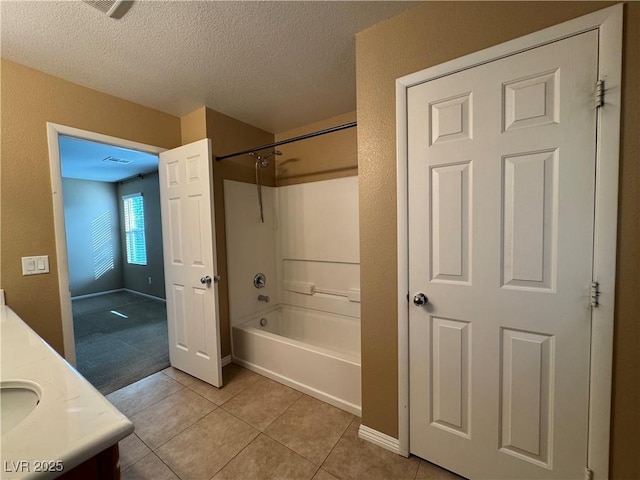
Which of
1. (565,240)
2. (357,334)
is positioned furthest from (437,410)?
(357,334)

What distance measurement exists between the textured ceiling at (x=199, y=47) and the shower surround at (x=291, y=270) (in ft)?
2.81

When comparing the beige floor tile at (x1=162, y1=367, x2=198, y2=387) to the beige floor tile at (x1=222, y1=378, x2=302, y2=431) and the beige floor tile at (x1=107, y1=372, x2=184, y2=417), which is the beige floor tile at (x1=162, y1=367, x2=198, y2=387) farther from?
the beige floor tile at (x1=222, y1=378, x2=302, y2=431)

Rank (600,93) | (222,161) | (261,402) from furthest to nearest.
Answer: (222,161), (261,402), (600,93)

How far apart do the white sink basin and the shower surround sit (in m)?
1.51

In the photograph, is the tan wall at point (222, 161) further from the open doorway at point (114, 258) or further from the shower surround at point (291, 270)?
the open doorway at point (114, 258)

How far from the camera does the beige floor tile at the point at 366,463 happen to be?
1.36m

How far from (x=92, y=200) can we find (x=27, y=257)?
471 centimetres

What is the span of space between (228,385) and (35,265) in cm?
159

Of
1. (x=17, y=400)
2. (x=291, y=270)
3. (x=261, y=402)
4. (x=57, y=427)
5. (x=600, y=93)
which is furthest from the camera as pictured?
(x=291, y=270)

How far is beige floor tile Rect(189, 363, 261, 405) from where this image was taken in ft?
6.69

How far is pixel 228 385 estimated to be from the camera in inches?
85.8

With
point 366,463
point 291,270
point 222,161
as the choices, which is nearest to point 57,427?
point 366,463

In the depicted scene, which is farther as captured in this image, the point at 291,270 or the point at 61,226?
the point at 291,270

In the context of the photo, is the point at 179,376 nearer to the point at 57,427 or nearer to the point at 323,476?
the point at 323,476
